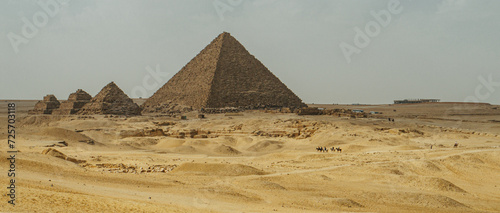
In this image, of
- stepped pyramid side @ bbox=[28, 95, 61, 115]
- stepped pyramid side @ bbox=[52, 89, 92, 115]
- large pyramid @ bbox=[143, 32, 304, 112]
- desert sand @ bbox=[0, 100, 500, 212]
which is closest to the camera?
desert sand @ bbox=[0, 100, 500, 212]

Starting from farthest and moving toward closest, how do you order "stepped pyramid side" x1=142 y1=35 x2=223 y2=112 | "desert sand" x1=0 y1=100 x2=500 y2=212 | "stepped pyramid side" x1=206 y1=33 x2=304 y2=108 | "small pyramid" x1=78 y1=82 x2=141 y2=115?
"stepped pyramid side" x1=142 y1=35 x2=223 y2=112
"stepped pyramid side" x1=206 y1=33 x2=304 y2=108
"small pyramid" x1=78 y1=82 x2=141 y2=115
"desert sand" x1=0 y1=100 x2=500 y2=212

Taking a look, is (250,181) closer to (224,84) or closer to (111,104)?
(111,104)

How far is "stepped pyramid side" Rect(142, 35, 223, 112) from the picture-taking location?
201ft

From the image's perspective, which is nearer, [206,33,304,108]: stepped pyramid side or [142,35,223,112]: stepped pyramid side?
[206,33,304,108]: stepped pyramid side

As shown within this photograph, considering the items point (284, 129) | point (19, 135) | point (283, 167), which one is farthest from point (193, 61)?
point (283, 167)

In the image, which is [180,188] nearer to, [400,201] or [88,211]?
[88,211]

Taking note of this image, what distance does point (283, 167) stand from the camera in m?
13.8

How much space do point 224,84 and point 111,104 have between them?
21.6 meters

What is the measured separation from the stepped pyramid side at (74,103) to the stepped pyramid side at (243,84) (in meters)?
16.0

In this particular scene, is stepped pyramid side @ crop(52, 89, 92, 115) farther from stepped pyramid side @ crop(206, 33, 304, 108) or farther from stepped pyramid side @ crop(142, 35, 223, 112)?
stepped pyramid side @ crop(206, 33, 304, 108)

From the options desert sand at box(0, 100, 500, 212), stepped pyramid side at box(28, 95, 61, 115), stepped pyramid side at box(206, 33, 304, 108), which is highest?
stepped pyramid side at box(206, 33, 304, 108)

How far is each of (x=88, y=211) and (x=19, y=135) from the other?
16.0 metres

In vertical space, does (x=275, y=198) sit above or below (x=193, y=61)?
below

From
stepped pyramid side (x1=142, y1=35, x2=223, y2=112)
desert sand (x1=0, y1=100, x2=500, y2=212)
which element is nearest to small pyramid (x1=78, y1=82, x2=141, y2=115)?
stepped pyramid side (x1=142, y1=35, x2=223, y2=112)
